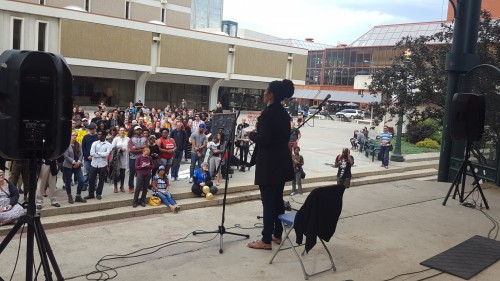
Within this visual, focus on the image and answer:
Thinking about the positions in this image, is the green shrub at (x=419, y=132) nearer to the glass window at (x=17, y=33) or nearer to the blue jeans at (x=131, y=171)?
the blue jeans at (x=131, y=171)

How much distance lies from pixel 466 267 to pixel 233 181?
842 centimetres

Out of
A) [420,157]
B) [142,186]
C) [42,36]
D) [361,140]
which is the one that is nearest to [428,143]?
[420,157]

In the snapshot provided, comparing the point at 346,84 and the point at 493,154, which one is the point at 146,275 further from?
the point at 346,84

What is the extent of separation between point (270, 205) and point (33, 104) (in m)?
3.08

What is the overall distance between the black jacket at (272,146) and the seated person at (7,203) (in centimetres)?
491

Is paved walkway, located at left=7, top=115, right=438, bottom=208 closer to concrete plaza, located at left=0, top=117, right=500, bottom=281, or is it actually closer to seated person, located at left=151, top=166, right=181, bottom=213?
seated person, located at left=151, top=166, right=181, bottom=213

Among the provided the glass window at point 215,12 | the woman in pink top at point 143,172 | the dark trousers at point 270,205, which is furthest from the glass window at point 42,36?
the glass window at point 215,12

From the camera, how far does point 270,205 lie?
577 centimetres

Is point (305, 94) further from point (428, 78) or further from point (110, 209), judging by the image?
point (110, 209)

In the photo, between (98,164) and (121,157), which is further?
(121,157)

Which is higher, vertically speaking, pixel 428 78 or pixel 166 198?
pixel 428 78

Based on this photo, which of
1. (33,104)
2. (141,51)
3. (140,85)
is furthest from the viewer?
(140,85)

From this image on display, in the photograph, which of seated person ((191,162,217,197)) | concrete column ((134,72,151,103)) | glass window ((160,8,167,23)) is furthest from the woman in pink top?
glass window ((160,8,167,23))

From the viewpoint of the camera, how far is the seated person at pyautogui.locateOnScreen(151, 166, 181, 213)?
10.2 metres
